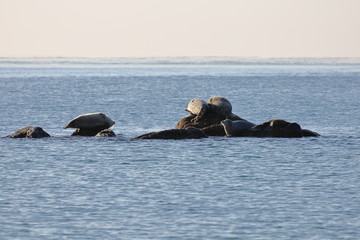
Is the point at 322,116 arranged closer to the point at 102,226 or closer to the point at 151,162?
the point at 151,162

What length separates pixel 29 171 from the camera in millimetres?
26922

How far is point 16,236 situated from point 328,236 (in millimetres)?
6547

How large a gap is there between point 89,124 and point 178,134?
3.87 m

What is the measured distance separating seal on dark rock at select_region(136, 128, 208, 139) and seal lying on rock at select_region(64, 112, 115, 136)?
6.77ft

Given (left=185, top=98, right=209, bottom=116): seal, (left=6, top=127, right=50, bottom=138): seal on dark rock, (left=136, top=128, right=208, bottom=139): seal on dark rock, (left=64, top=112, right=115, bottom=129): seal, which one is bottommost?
(left=6, top=127, right=50, bottom=138): seal on dark rock

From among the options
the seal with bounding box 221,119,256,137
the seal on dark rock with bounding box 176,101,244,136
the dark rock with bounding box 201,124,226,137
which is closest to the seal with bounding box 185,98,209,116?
the seal on dark rock with bounding box 176,101,244,136

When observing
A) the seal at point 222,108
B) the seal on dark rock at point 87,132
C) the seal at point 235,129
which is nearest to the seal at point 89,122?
the seal on dark rock at point 87,132

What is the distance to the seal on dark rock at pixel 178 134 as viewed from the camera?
34438 millimetres

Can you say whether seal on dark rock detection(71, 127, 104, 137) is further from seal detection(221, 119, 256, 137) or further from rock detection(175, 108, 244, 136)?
seal detection(221, 119, 256, 137)

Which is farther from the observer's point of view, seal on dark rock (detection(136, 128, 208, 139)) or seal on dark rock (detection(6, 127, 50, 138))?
seal on dark rock (detection(6, 127, 50, 138))

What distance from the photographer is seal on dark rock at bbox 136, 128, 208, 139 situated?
34438 mm

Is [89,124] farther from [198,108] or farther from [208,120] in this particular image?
[208,120]

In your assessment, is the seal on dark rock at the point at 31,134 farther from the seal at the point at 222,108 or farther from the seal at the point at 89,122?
the seal at the point at 222,108

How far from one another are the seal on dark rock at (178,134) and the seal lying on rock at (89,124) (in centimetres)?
206
